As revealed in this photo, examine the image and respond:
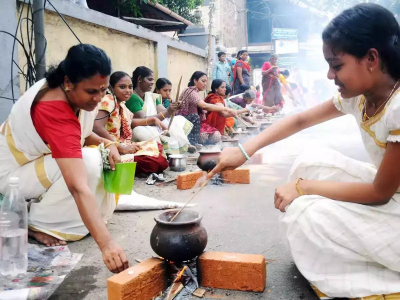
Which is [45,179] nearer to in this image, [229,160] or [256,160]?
[229,160]

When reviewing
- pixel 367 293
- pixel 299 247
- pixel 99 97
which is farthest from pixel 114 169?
pixel 367 293

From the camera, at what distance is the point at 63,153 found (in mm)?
2338

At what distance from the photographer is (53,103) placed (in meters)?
2.56

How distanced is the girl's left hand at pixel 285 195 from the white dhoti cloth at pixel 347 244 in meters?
0.05

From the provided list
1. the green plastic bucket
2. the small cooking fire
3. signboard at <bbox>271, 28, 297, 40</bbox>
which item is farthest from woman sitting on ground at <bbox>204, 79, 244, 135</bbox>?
signboard at <bbox>271, 28, 297, 40</bbox>

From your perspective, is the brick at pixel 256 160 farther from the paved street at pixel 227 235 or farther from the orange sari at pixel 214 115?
the orange sari at pixel 214 115

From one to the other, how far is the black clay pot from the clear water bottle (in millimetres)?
906

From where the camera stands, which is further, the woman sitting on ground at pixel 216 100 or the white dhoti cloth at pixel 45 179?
the woman sitting on ground at pixel 216 100

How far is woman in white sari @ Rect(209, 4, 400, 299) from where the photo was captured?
6.07 ft

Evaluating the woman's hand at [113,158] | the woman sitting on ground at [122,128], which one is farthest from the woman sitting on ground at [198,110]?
the woman's hand at [113,158]

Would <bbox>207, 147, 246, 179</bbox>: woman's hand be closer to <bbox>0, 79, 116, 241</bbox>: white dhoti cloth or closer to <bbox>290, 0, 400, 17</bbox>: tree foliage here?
<bbox>0, 79, 116, 241</bbox>: white dhoti cloth

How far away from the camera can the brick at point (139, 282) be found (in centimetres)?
202

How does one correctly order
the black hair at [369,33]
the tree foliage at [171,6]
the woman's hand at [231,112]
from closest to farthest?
the black hair at [369,33], the woman's hand at [231,112], the tree foliage at [171,6]

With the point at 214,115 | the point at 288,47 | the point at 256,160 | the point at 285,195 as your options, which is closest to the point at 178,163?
the point at 256,160
